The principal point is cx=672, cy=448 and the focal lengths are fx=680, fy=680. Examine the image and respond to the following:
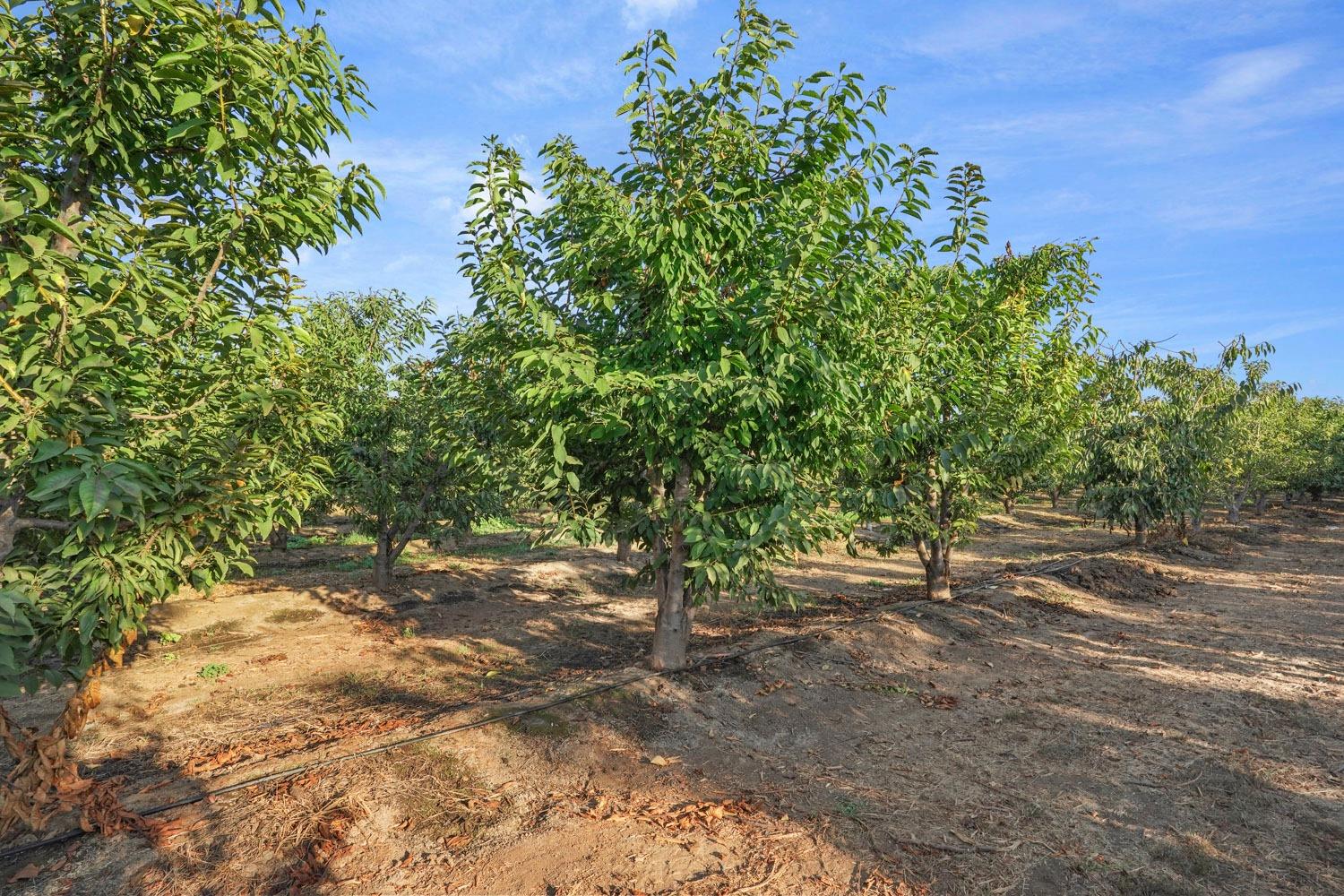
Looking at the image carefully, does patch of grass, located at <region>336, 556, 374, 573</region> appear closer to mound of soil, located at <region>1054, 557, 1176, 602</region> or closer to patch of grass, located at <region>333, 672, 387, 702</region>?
patch of grass, located at <region>333, 672, 387, 702</region>

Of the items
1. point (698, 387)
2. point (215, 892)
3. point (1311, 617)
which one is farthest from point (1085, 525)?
point (215, 892)

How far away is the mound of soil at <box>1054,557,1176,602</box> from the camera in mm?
15000

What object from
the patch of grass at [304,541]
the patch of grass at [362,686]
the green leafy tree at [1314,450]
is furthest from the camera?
the green leafy tree at [1314,450]

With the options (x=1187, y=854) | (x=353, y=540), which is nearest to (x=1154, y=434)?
(x=1187, y=854)

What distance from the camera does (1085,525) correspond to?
98.6 feet

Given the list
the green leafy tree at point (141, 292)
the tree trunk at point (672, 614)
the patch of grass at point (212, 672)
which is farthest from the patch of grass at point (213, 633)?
the tree trunk at point (672, 614)

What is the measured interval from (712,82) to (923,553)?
963 cm

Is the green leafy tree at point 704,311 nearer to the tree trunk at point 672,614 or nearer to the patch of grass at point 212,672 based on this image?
the tree trunk at point 672,614

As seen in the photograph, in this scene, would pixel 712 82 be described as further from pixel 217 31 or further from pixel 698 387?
pixel 217 31

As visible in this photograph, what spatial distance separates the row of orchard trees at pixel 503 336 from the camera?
3641 mm

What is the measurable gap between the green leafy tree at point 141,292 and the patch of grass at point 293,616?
817 cm

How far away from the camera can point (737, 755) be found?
6062 mm

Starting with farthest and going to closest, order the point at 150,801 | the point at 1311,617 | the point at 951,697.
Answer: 1. the point at 1311,617
2. the point at 951,697
3. the point at 150,801

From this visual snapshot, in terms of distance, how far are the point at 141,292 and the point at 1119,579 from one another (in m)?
18.7
